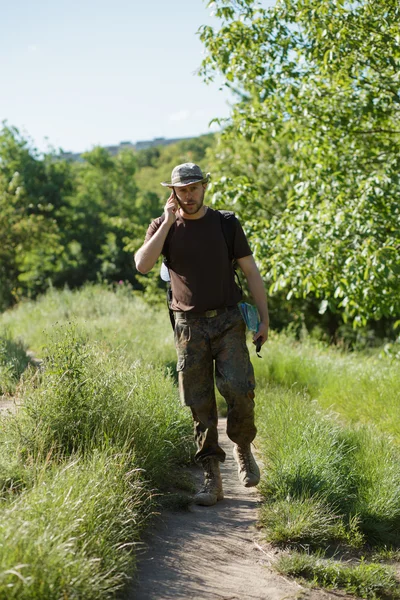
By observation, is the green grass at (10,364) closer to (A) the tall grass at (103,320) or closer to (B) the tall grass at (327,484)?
(A) the tall grass at (103,320)

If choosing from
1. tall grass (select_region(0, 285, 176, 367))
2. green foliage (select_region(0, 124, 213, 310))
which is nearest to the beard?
tall grass (select_region(0, 285, 176, 367))

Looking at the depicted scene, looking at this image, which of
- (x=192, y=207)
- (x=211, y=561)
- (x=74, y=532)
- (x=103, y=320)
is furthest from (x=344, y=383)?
(x=103, y=320)

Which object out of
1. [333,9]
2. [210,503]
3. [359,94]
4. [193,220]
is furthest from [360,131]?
[210,503]

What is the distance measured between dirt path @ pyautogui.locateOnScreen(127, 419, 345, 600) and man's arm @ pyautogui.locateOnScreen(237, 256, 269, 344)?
1210 millimetres

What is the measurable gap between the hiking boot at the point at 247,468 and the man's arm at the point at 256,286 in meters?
0.79

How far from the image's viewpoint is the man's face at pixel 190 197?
4639 mm

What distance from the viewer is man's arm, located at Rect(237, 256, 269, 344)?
4875 mm

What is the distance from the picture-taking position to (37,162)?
3553cm

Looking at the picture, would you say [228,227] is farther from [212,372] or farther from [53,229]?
[53,229]

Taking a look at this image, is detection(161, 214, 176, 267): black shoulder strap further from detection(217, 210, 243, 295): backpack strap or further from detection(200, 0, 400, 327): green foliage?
detection(200, 0, 400, 327): green foliage

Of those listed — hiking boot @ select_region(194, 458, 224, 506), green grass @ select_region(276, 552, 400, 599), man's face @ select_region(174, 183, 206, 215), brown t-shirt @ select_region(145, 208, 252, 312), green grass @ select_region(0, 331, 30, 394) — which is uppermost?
man's face @ select_region(174, 183, 206, 215)

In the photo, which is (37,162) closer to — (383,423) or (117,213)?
(117,213)

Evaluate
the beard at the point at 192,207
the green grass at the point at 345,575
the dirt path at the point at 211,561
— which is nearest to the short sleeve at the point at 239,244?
the beard at the point at 192,207

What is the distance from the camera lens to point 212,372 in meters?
4.94
